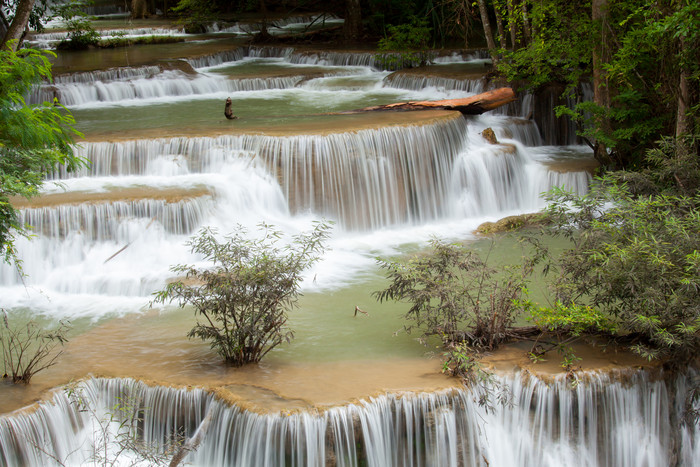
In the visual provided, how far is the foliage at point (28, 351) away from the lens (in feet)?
24.5

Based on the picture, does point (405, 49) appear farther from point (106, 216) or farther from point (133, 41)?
point (106, 216)

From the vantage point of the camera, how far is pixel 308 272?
10953 mm

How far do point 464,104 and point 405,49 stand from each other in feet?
20.3

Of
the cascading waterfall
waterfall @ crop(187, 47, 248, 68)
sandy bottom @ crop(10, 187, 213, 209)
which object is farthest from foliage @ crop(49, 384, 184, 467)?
waterfall @ crop(187, 47, 248, 68)

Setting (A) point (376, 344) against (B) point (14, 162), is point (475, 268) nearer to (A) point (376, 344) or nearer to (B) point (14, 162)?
(A) point (376, 344)

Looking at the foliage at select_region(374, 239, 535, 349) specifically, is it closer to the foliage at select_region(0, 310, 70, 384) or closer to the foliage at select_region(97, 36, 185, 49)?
the foliage at select_region(0, 310, 70, 384)

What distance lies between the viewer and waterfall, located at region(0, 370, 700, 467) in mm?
6652

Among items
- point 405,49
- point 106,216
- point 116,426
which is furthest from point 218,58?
point 116,426

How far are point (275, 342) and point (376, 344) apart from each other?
126cm

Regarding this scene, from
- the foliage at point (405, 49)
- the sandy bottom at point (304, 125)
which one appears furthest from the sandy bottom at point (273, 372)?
the foliage at point (405, 49)

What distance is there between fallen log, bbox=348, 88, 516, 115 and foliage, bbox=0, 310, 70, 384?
875cm

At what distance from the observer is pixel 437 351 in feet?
26.8

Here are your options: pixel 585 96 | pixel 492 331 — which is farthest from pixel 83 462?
pixel 585 96

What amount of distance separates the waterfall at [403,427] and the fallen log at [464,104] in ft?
30.6
